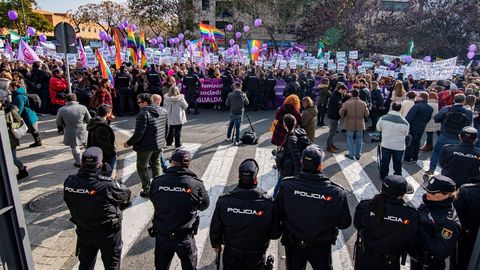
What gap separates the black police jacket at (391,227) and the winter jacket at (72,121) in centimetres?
655

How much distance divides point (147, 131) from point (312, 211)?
4.15 m

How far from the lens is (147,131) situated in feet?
22.5

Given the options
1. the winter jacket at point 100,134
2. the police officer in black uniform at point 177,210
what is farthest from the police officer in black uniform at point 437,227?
the winter jacket at point 100,134

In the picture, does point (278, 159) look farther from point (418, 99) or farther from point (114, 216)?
point (418, 99)

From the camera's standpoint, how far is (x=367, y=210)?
3.65 metres

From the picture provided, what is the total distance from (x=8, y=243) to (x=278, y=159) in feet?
14.0

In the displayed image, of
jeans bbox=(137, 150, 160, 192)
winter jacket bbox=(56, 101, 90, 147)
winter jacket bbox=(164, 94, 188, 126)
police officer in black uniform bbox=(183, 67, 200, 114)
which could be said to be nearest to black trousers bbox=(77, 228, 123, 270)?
jeans bbox=(137, 150, 160, 192)

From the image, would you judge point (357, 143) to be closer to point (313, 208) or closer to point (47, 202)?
point (313, 208)

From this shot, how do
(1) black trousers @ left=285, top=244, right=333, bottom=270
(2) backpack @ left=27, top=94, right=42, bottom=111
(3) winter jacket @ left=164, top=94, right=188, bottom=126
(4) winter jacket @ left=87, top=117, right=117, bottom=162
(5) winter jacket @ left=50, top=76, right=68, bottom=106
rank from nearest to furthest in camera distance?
1. (1) black trousers @ left=285, top=244, right=333, bottom=270
2. (4) winter jacket @ left=87, top=117, right=117, bottom=162
3. (3) winter jacket @ left=164, top=94, right=188, bottom=126
4. (2) backpack @ left=27, top=94, right=42, bottom=111
5. (5) winter jacket @ left=50, top=76, right=68, bottom=106

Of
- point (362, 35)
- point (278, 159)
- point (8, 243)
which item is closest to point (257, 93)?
point (278, 159)

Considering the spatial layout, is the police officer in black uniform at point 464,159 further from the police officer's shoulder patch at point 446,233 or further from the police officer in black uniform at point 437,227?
the police officer's shoulder patch at point 446,233

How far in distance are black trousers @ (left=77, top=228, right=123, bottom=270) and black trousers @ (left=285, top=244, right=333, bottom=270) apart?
2.01 metres

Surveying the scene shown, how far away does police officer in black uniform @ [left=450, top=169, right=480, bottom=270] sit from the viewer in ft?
13.5

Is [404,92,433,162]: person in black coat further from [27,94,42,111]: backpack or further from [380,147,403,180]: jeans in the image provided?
[27,94,42,111]: backpack
